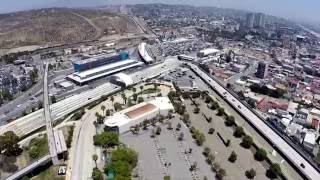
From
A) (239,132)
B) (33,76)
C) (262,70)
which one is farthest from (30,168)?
(262,70)

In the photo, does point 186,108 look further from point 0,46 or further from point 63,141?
point 0,46

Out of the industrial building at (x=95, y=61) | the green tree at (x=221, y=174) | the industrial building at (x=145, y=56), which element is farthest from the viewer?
the industrial building at (x=145, y=56)

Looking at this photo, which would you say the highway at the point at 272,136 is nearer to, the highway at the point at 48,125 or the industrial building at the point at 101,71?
the industrial building at the point at 101,71

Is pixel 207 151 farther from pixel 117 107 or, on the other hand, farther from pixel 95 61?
pixel 95 61

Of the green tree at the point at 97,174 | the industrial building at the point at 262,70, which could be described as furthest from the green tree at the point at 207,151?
the industrial building at the point at 262,70

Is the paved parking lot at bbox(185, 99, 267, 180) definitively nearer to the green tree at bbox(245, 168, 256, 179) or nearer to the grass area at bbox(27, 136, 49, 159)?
the green tree at bbox(245, 168, 256, 179)

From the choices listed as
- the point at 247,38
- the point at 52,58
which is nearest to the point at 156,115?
the point at 52,58
